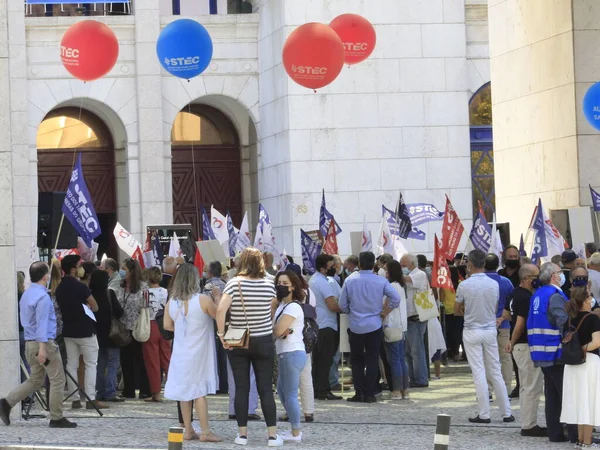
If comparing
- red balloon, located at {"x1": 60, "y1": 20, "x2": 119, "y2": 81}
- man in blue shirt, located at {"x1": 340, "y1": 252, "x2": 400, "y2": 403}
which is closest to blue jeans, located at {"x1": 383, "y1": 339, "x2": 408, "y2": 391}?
man in blue shirt, located at {"x1": 340, "y1": 252, "x2": 400, "y2": 403}

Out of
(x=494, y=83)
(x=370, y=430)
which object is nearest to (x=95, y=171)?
(x=494, y=83)

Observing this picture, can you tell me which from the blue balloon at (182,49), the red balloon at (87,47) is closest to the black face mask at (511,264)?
the blue balloon at (182,49)

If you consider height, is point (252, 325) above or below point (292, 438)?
above

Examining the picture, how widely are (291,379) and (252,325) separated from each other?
0.87 metres

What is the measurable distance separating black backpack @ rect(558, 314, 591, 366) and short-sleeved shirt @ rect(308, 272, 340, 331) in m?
5.45

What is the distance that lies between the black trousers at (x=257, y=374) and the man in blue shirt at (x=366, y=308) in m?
4.02

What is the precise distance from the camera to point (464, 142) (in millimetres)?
32469

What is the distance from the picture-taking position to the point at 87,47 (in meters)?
26.2

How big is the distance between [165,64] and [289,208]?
659cm

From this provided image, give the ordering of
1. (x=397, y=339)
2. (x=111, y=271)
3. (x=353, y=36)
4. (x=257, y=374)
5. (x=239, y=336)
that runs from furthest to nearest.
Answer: (x=353, y=36) → (x=111, y=271) → (x=397, y=339) → (x=257, y=374) → (x=239, y=336)

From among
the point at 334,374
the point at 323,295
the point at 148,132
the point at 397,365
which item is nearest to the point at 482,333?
the point at 397,365

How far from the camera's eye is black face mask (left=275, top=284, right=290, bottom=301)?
50.2 ft

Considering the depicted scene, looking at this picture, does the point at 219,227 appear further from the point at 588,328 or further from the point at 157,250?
the point at 588,328

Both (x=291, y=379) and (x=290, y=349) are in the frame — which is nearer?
(x=291, y=379)
